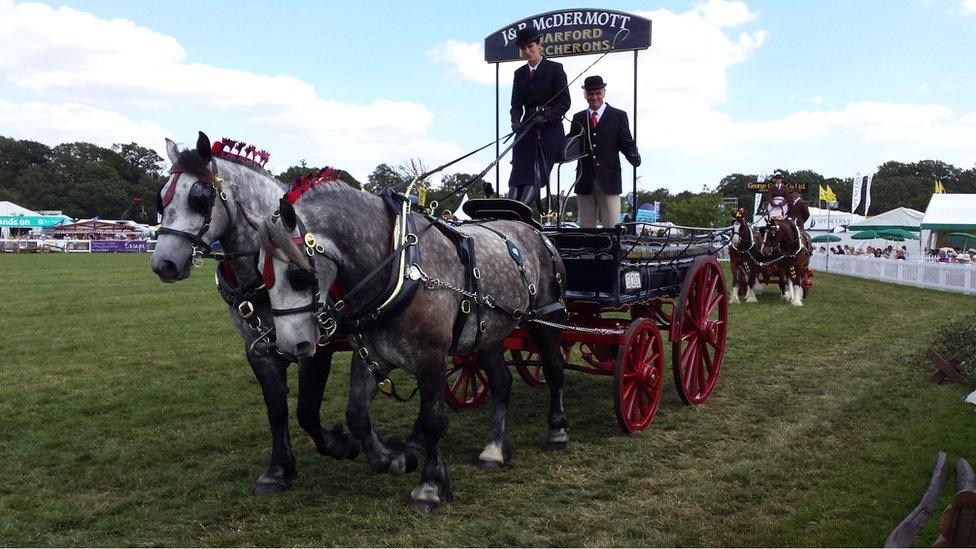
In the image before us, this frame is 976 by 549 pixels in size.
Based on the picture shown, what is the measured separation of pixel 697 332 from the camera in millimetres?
7062

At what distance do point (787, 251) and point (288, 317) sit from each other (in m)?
14.4

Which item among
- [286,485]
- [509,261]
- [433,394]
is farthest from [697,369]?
[286,485]

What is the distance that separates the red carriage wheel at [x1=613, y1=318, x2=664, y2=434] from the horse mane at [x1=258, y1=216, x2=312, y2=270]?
300cm

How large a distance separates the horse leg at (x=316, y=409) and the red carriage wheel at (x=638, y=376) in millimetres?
2193

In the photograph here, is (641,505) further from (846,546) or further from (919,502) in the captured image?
(919,502)

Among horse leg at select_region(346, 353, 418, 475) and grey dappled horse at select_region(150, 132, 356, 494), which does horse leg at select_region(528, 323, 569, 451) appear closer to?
horse leg at select_region(346, 353, 418, 475)

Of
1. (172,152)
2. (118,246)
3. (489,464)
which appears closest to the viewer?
(172,152)

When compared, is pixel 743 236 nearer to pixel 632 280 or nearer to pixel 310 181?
pixel 632 280

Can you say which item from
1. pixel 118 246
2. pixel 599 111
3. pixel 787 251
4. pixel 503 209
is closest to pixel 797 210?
pixel 787 251

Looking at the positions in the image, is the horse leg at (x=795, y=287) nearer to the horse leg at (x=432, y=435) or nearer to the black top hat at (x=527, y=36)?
the black top hat at (x=527, y=36)


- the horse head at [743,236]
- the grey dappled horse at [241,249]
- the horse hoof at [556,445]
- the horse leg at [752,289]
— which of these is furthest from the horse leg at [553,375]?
the horse leg at [752,289]

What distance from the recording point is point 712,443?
5668 millimetres

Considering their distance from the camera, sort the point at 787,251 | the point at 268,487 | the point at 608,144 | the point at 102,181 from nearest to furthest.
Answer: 1. the point at 268,487
2. the point at 608,144
3. the point at 787,251
4. the point at 102,181

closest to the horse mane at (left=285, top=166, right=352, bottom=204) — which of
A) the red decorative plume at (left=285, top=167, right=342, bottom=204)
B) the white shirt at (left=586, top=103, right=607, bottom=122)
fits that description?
the red decorative plume at (left=285, top=167, right=342, bottom=204)
